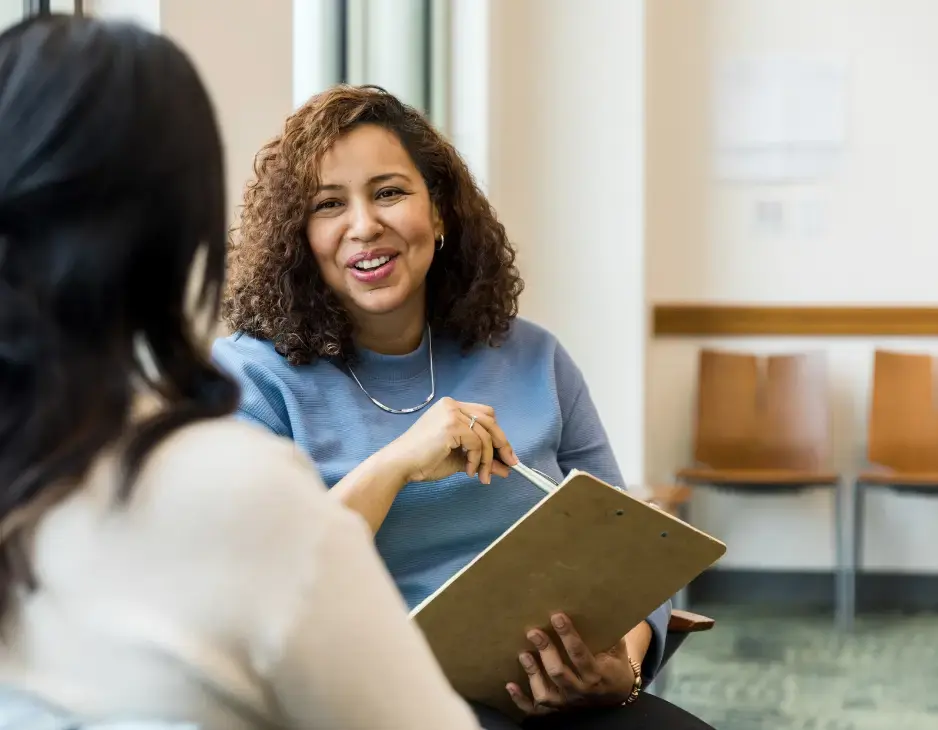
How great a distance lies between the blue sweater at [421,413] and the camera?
155 centimetres

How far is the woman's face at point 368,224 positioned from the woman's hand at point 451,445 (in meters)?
0.25

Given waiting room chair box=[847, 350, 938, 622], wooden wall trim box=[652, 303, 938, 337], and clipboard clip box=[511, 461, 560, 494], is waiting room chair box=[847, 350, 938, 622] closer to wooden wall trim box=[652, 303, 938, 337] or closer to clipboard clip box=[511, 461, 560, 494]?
wooden wall trim box=[652, 303, 938, 337]

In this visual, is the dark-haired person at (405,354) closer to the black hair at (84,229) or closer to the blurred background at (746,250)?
the black hair at (84,229)

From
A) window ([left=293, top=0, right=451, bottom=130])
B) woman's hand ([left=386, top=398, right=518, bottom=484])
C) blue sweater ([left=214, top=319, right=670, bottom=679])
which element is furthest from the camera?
window ([left=293, top=0, right=451, bottom=130])

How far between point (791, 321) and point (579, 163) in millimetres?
1061

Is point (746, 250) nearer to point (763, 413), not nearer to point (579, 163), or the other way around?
point (763, 413)

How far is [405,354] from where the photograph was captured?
172cm

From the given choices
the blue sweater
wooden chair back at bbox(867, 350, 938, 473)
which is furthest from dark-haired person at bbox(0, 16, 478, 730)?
wooden chair back at bbox(867, 350, 938, 473)

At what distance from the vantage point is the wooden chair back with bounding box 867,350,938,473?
4273 millimetres

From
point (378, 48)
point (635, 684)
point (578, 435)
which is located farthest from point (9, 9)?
point (378, 48)

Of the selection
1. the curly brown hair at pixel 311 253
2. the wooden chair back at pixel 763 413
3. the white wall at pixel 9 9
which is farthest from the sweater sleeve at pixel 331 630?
the wooden chair back at pixel 763 413

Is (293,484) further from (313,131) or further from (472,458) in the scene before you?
(313,131)

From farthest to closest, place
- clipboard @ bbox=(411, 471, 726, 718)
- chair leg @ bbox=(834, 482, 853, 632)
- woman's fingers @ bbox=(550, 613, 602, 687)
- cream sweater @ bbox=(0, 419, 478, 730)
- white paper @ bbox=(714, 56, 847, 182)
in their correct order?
white paper @ bbox=(714, 56, 847, 182) < chair leg @ bbox=(834, 482, 853, 632) < woman's fingers @ bbox=(550, 613, 602, 687) < clipboard @ bbox=(411, 471, 726, 718) < cream sweater @ bbox=(0, 419, 478, 730)

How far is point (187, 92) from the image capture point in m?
0.72
